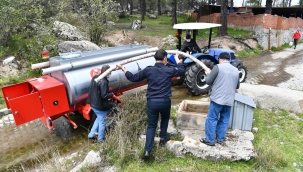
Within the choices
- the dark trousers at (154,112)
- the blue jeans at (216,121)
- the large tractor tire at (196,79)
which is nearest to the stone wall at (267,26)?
the large tractor tire at (196,79)

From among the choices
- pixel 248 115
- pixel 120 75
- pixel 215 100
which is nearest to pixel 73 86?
pixel 120 75

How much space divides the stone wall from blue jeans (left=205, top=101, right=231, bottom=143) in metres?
13.6

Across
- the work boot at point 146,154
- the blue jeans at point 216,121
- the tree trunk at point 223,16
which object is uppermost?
the tree trunk at point 223,16

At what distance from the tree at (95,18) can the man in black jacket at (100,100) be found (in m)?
7.01

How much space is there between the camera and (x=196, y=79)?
688cm

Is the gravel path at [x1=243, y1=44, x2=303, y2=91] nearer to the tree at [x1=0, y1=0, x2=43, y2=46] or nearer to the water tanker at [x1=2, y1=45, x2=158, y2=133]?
the water tanker at [x1=2, y1=45, x2=158, y2=133]

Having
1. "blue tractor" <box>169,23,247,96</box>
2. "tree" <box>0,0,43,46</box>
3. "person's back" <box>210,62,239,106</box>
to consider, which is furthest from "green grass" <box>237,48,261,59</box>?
"tree" <box>0,0,43,46</box>

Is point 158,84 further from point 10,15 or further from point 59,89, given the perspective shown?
point 10,15

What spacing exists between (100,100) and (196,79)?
3.33 metres

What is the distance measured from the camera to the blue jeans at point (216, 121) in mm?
3889

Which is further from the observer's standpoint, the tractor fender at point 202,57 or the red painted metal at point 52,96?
the tractor fender at point 202,57

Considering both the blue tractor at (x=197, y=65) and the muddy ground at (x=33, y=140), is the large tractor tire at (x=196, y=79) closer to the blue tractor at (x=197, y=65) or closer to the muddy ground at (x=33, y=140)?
the blue tractor at (x=197, y=65)

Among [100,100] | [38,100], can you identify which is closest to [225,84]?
[100,100]

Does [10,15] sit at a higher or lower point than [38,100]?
higher
